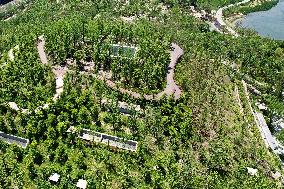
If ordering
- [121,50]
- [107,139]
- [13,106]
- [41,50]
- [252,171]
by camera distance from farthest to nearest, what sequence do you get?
[41,50] → [121,50] → [13,106] → [107,139] → [252,171]

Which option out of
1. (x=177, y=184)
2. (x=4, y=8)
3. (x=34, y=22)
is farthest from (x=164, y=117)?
(x=4, y=8)

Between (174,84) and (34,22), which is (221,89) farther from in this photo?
(34,22)

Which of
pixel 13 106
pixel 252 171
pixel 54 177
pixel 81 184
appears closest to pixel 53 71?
pixel 13 106

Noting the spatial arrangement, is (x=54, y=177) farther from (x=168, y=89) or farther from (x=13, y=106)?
(x=168, y=89)

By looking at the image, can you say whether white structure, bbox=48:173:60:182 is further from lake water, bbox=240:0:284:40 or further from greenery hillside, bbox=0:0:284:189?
lake water, bbox=240:0:284:40

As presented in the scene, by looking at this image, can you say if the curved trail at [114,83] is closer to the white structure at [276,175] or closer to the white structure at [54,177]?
the white structure at [54,177]

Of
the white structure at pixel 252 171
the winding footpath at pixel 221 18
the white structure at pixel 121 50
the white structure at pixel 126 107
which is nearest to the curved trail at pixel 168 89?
the white structure at pixel 126 107
